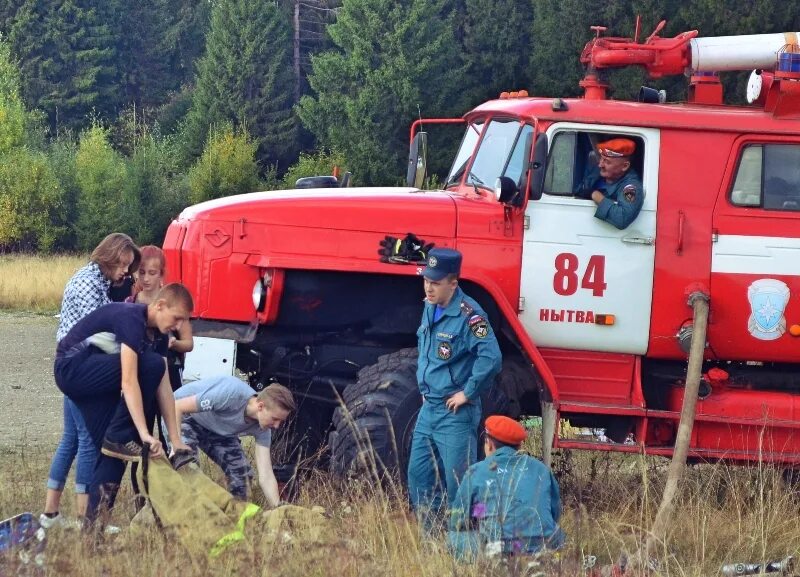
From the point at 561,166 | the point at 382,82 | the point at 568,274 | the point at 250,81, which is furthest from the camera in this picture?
the point at 250,81

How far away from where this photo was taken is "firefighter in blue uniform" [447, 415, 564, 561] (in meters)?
5.75

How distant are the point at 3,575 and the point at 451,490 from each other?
245 centimetres

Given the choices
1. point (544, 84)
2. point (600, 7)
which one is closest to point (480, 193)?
point (600, 7)

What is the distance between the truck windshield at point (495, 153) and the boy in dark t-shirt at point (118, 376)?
2.48m

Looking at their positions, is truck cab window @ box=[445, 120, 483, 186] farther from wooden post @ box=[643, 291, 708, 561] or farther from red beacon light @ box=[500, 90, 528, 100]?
wooden post @ box=[643, 291, 708, 561]

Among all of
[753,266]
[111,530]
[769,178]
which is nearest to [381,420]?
[111,530]

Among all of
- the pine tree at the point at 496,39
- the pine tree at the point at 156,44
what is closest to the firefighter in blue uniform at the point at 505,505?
the pine tree at the point at 496,39

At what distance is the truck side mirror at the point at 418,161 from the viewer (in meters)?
9.12

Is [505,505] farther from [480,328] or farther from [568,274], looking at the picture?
[568,274]

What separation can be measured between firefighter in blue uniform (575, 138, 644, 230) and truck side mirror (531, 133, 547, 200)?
11.9 inches

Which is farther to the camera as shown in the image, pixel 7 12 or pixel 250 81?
pixel 7 12

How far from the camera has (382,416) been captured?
7.37 metres

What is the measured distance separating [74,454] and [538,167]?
310 cm

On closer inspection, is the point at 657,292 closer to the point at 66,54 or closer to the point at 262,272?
the point at 262,272
